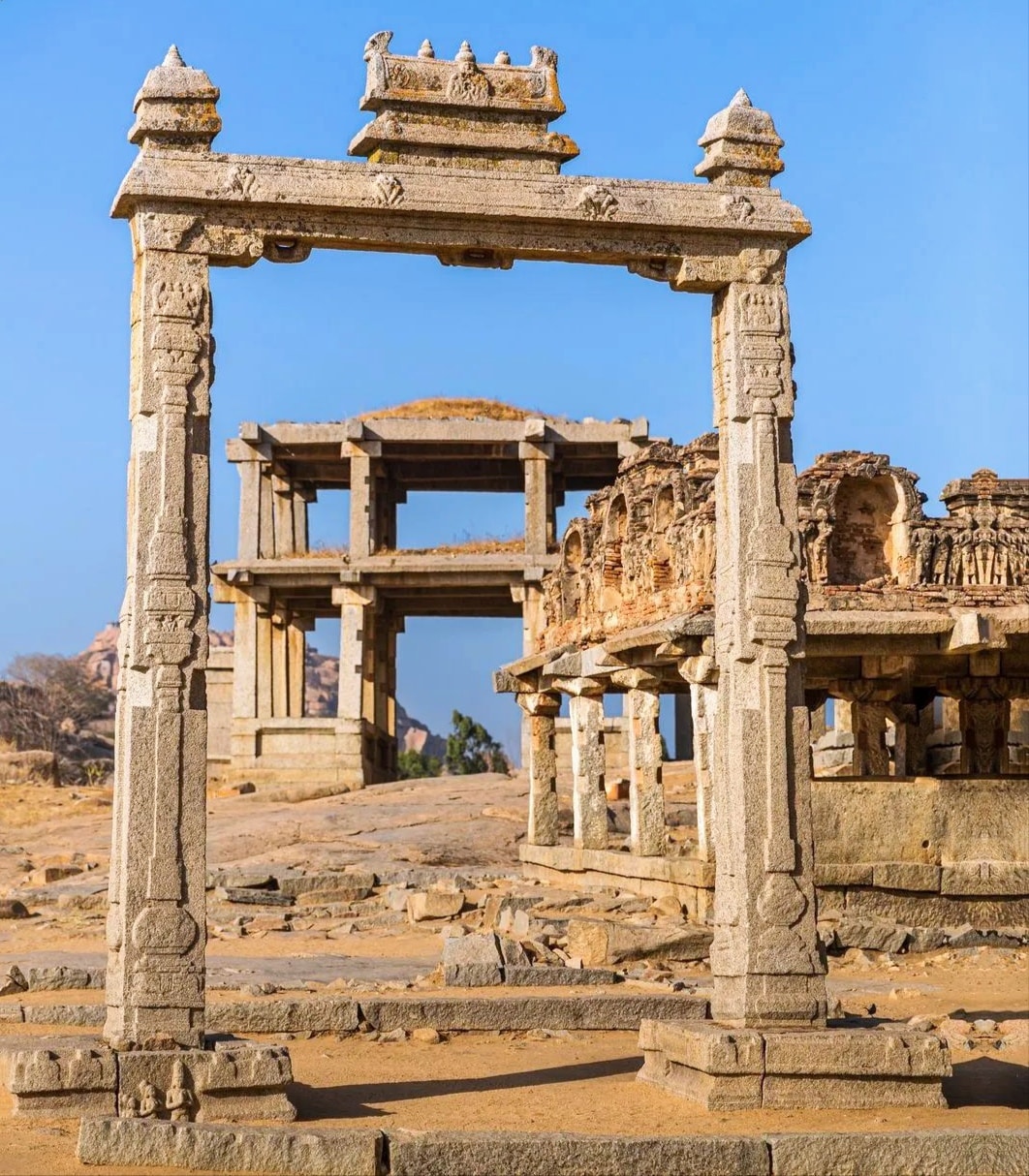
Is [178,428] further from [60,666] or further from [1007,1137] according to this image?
[60,666]

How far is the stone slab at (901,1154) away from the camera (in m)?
7.44

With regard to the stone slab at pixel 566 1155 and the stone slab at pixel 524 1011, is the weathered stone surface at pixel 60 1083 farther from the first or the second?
the stone slab at pixel 524 1011

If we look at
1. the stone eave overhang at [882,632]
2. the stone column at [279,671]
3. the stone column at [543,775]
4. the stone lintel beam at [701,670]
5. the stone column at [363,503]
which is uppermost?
the stone column at [363,503]

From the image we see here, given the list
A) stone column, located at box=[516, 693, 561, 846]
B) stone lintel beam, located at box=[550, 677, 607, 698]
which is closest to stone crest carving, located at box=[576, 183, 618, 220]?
stone lintel beam, located at box=[550, 677, 607, 698]

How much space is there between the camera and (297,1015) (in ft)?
35.7

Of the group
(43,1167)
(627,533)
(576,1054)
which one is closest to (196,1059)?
(43,1167)

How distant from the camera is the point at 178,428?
893 cm

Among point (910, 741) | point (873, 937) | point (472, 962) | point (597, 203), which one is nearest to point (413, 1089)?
point (472, 962)

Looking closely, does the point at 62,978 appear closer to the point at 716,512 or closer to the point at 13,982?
the point at 13,982

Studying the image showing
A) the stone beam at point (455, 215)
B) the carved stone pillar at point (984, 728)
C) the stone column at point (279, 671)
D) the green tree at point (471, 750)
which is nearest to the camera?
the stone beam at point (455, 215)

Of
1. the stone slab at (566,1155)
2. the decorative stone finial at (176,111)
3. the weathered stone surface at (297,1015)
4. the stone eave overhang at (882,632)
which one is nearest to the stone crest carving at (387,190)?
the decorative stone finial at (176,111)

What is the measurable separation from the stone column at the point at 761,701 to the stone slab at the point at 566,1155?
179cm

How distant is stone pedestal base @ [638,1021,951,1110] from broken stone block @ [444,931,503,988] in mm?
3856

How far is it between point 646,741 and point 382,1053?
8947 millimetres
